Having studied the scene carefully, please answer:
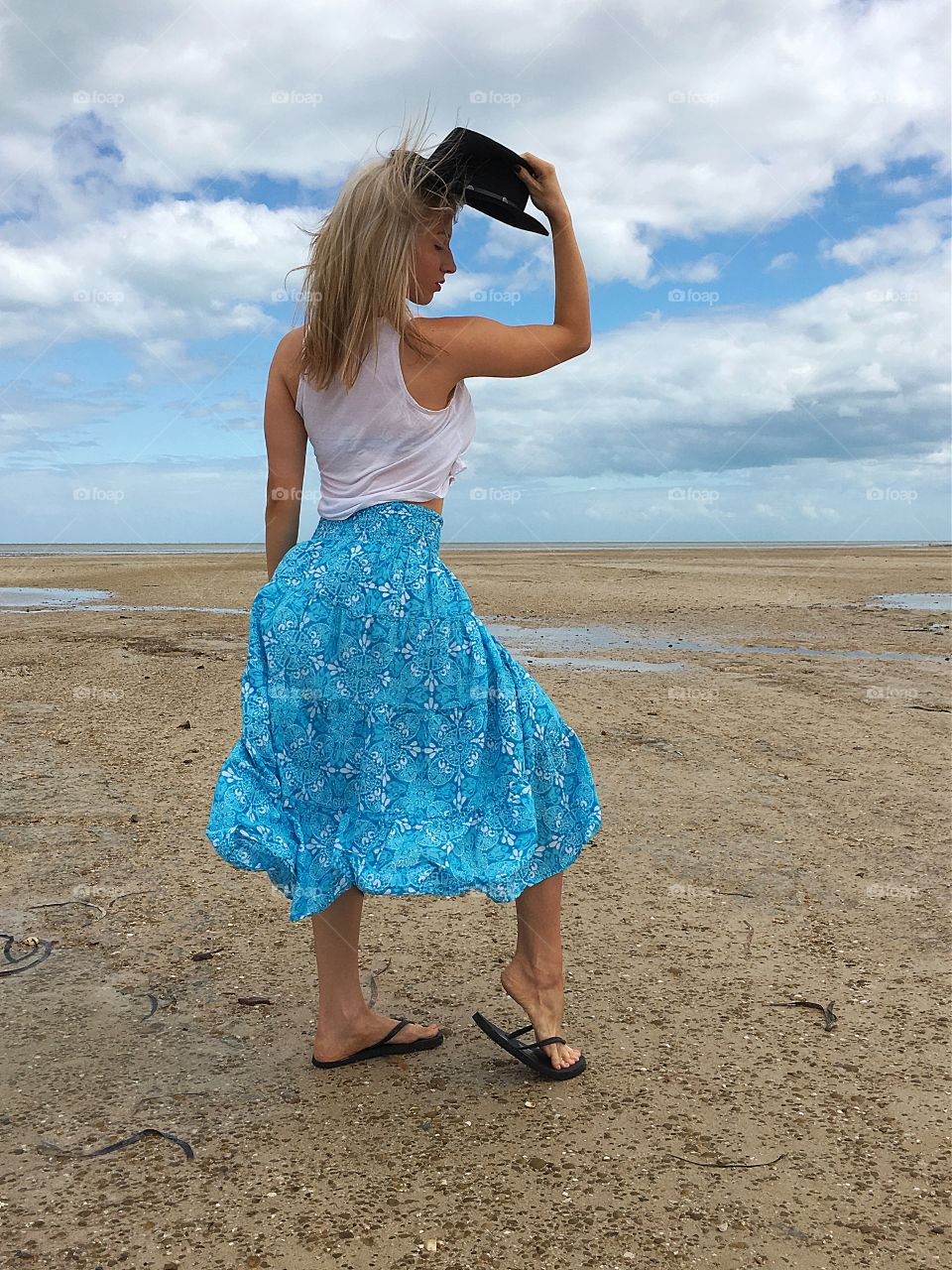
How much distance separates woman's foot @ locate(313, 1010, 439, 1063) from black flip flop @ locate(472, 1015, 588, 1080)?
0.27 metres

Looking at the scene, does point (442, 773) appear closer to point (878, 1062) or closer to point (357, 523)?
point (357, 523)

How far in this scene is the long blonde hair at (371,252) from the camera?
2430 mm

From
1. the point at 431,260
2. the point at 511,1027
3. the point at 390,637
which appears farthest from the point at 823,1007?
the point at 431,260

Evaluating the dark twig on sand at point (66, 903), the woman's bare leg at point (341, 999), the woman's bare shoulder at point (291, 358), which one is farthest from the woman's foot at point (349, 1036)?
the woman's bare shoulder at point (291, 358)

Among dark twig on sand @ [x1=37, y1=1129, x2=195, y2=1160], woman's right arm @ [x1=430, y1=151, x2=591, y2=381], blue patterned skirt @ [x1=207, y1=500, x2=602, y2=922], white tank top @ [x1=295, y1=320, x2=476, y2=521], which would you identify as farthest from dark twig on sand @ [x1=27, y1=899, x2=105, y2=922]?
woman's right arm @ [x1=430, y1=151, x2=591, y2=381]

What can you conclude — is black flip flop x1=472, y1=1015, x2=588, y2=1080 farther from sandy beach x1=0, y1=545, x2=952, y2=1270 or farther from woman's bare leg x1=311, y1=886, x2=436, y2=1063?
woman's bare leg x1=311, y1=886, x2=436, y2=1063

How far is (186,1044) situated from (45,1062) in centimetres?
35

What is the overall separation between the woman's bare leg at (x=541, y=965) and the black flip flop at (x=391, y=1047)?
0.29 metres

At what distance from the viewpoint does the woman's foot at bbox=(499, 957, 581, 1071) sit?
2.79m

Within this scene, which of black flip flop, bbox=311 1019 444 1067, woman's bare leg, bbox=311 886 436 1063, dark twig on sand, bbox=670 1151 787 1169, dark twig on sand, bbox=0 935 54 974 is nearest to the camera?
dark twig on sand, bbox=670 1151 787 1169

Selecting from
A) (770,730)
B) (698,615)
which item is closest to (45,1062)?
(770,730)

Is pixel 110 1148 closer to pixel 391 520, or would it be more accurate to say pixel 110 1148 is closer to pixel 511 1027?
pixel 511 1027

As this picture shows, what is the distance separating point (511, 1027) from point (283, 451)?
1.70 meters

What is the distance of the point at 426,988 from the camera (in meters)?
3.37
